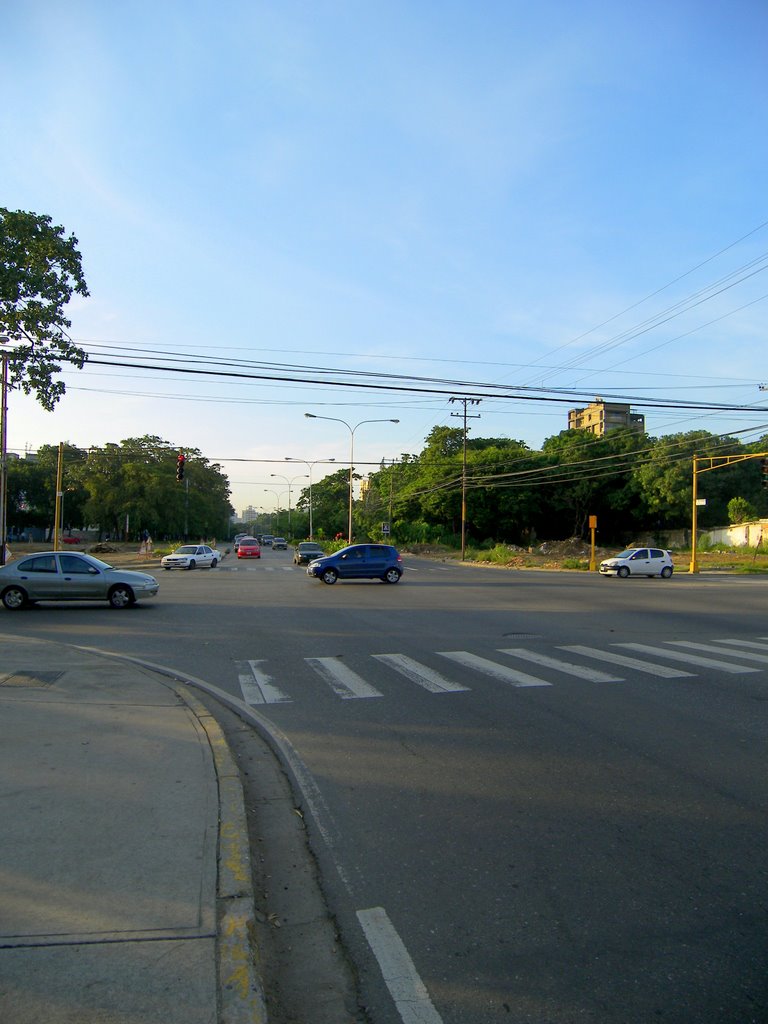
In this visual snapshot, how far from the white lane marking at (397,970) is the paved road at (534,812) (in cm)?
1

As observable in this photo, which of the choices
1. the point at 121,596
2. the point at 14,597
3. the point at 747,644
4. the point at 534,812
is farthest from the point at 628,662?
the point at 14,597

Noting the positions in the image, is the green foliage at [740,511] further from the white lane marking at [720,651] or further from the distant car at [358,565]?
the white lane marking at [720,651]

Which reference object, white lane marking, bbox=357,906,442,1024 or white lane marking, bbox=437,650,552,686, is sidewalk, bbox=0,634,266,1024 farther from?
white lane marking, bbox=437,650,552,686

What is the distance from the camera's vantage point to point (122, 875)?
4.14m

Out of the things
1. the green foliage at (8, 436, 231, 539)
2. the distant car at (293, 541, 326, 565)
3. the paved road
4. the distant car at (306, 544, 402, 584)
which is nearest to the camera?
the paved road

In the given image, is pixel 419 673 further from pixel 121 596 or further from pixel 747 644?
pixel 121 596

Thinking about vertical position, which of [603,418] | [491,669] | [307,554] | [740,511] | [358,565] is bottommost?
[491,669]

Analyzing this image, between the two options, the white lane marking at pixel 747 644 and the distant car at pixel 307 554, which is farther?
the distant car at pixel 307 554

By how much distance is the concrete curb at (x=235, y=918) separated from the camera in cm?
309

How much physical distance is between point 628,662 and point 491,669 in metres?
2.24

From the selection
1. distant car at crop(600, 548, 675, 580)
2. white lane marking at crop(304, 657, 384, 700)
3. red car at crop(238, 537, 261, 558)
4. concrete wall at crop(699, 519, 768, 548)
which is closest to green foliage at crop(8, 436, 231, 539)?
red car at crop(238, 537, 261, 558)

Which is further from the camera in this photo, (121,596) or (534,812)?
(121,596)

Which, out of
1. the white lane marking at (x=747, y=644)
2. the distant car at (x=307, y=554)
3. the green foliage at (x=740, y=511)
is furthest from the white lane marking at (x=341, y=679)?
the green foliage at (x=740, y=511)

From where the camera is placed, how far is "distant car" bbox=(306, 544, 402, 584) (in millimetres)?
30734
